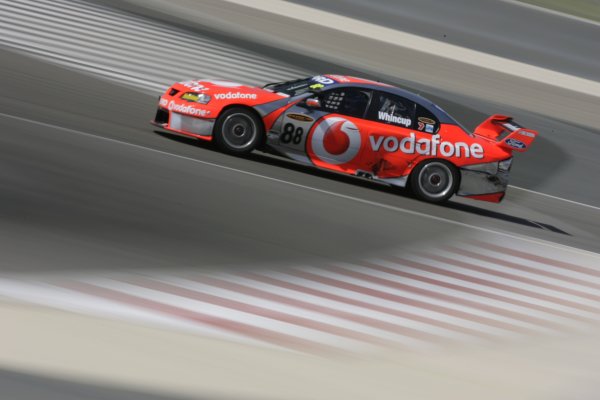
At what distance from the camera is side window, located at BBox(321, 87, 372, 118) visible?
12609 millimetres

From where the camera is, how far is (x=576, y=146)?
750 inches

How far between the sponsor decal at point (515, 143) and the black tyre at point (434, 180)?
81 centimetres

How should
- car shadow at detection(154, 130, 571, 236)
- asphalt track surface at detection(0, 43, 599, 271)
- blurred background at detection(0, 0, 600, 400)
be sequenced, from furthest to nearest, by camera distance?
car shadow at detection(154, 130, 571, 236)
asphalt track surface at detection(0, 43, 599, 271)
blurred background at detection(0, 0, 600, 400)

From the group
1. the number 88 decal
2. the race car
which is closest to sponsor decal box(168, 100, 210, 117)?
the race car

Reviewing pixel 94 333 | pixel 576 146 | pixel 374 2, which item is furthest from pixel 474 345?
pixel 374 2

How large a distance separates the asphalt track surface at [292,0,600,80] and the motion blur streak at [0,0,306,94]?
20.7 ft

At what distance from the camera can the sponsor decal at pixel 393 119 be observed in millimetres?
12812

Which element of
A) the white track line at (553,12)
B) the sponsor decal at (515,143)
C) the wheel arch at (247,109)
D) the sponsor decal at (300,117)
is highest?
the white track line at (553,12)

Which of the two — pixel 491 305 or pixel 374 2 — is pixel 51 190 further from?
pixel 374 2

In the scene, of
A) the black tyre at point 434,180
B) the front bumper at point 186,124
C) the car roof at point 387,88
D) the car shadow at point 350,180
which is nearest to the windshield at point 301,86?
the car roof at point 387,88

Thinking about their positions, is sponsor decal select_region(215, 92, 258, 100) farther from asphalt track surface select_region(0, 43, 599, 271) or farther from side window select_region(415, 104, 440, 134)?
side window select_region(415, 104, 440, 134)

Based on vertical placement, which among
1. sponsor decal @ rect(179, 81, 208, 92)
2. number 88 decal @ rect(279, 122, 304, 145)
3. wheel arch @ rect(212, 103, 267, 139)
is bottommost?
number 88 decal @ rect(279, 122, 304, 145)

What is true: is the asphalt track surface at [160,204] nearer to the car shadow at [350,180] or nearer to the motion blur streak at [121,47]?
the car shadow at [350,180]

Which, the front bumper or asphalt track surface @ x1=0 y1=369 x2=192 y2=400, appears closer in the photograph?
asphalt track surface @ x1=0 y1=369 x2=192 y2=400
